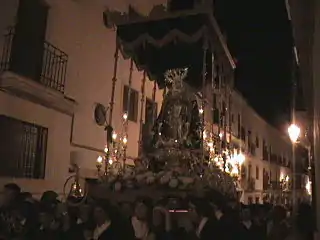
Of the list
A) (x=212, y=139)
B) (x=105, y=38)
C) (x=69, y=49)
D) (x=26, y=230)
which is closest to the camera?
(x=26, y=230)

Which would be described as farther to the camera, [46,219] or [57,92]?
[57,92]

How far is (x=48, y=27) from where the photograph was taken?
8.62 meters

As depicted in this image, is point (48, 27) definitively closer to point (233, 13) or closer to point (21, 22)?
point (21, 22)

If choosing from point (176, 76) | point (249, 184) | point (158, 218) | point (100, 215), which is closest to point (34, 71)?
point (176, 76)

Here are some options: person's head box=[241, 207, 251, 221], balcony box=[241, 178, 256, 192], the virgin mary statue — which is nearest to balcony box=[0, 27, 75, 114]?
the virgin mary statue

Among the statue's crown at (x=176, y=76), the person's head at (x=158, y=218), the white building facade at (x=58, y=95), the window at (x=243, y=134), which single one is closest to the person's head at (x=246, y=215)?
the person's head at (x=158, y=218)

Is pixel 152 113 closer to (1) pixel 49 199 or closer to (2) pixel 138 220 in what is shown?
(1) pixel 49 199

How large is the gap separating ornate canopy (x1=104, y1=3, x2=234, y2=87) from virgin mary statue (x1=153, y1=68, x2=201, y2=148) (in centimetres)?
40

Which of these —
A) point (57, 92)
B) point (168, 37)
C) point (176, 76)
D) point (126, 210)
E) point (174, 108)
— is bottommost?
point (126, 210)

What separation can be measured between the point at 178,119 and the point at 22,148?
11.1 feet

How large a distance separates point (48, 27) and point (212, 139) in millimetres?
4055

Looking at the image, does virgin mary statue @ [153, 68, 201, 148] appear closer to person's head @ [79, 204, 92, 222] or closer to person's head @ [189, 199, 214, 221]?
person's head @ [189, 199, 214, 221]

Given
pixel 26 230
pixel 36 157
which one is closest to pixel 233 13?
pixel 36 157

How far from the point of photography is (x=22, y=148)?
7.82 metres
